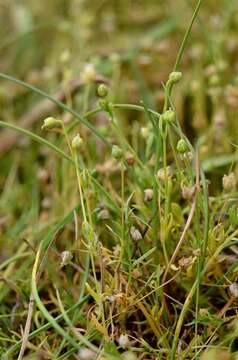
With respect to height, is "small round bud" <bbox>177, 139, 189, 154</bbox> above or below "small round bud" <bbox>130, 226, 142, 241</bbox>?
above

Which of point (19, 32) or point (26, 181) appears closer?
point (26, 181)

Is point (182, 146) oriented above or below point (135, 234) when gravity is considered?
above

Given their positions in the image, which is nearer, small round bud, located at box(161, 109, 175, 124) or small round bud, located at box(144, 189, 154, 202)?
small round bud, located at box(161, 109, 175, 124)

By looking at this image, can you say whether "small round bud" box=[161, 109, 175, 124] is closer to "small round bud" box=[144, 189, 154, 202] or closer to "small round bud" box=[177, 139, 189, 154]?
"small round bud" box=[177, 139, 189, 154]

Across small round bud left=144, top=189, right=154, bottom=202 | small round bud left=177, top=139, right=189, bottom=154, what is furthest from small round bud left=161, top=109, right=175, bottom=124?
small round bud left=144, top=189, right=154, bottom=202

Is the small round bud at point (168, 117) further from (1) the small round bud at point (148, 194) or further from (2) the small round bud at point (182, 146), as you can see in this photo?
(1) the small round bud at point (148, 194)

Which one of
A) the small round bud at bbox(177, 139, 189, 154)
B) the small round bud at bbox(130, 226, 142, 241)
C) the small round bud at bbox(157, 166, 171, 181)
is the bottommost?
the small round bud at bbox(130, 226, 142, 241)

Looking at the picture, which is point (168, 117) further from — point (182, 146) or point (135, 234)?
point (135, 234)

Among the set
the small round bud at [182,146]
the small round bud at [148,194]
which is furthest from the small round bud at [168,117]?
the small round bud at [148,194]

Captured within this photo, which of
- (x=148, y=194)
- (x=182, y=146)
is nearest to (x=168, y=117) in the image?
(x=182, y=146)

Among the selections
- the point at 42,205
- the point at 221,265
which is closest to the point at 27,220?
the point at 42,205

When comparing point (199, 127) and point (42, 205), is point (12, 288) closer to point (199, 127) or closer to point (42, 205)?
point (42, 205)
